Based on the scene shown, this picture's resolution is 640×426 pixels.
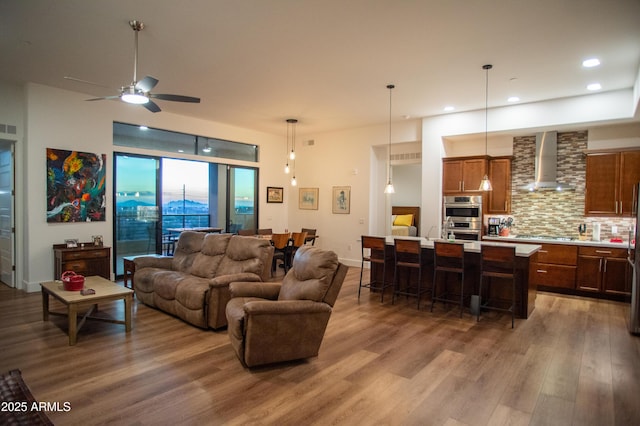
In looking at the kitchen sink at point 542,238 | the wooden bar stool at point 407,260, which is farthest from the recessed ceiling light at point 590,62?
the wooden bar stool at point 407,260

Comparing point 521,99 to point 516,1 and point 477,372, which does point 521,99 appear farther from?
point 477,372

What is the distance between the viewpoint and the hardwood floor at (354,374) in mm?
2551

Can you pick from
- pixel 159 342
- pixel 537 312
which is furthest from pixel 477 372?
pixel 159 342

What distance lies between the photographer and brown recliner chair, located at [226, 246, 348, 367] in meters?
3.09

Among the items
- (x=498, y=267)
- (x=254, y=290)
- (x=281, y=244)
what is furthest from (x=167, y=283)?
(x=498, y=267)

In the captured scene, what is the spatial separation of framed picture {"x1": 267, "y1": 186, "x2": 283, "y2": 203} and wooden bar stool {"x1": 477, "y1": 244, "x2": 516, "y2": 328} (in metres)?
5.85

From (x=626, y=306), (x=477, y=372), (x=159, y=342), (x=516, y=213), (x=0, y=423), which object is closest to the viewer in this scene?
(x=0, y=423)

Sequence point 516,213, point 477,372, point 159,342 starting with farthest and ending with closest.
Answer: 1. point 516,213
2. point 159,342
3. point 477,372

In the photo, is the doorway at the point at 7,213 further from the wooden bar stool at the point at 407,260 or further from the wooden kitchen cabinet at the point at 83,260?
the wooden bar stool at the point at 407,260

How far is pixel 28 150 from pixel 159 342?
4.14 meters

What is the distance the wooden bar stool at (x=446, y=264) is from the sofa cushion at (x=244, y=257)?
2.33m

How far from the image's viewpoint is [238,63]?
4816 millimetres

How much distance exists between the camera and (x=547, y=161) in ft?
21.3

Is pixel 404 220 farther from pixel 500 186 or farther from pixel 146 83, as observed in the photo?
pixel 146 83
